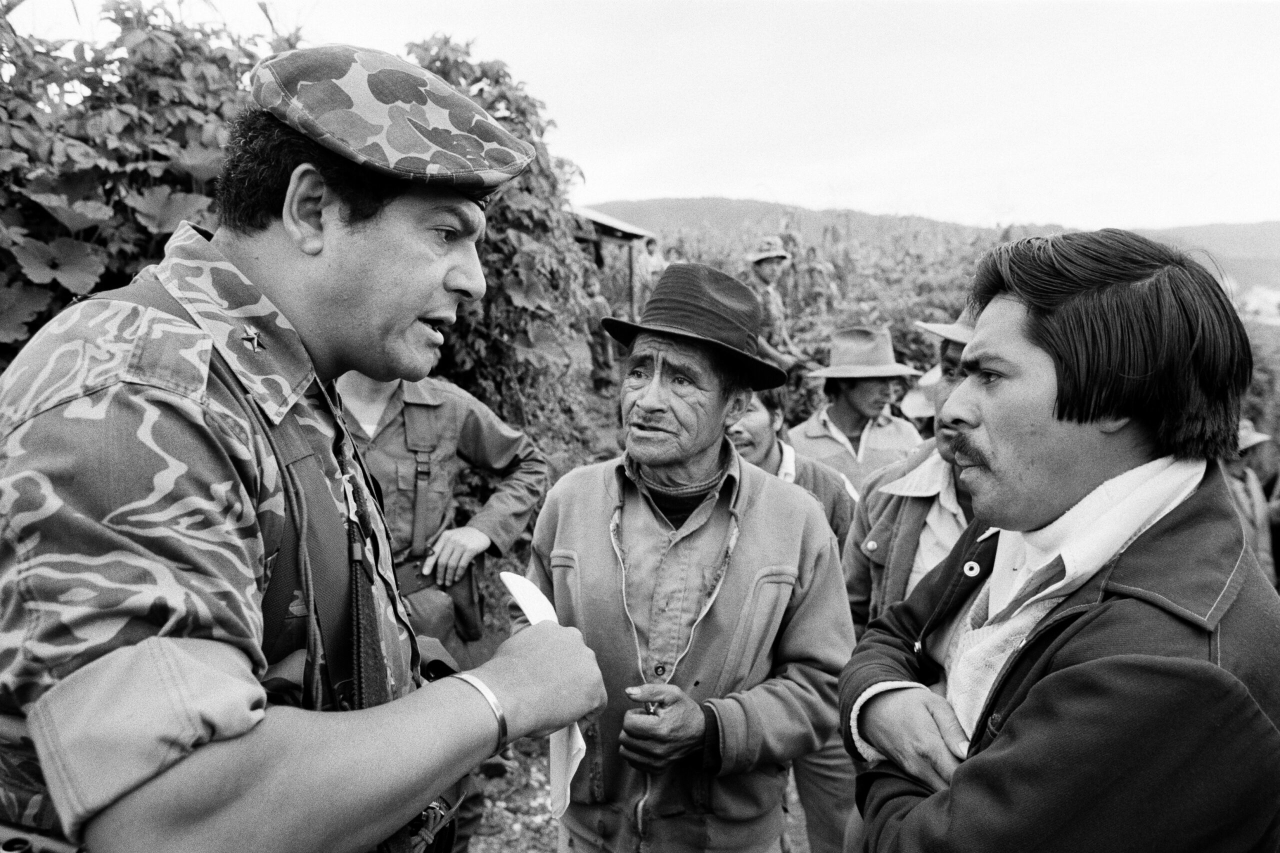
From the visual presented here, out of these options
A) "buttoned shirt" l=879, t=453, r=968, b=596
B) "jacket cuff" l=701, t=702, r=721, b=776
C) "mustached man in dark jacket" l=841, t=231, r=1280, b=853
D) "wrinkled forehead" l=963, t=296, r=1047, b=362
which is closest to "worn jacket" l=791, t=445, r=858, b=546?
"buttoned shirt" l=879, t=453, r=968, b=596

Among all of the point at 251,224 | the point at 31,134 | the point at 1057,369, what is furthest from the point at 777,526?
the point at 31,134

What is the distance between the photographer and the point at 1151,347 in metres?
1.54

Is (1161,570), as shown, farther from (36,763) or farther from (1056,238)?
(36,763)

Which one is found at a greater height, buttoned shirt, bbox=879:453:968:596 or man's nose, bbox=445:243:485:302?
man's nose, bbox=445:243:485:302

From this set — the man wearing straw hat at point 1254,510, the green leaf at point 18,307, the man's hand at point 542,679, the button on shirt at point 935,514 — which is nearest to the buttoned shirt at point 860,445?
the man wearing straw hat at point 1254,510

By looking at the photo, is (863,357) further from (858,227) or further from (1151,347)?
(858,227)

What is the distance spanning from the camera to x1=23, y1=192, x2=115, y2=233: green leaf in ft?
10.4

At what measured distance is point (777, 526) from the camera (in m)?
2.76

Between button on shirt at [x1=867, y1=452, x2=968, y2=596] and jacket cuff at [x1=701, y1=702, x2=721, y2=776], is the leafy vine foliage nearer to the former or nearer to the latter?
jacket cuff at [x1=701, y1=702, x2=721, y2=776]

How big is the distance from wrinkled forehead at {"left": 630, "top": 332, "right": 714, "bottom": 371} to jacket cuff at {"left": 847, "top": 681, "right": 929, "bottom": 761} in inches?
50.7

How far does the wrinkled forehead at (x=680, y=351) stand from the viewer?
2.89m

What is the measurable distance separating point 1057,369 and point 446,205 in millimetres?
1099

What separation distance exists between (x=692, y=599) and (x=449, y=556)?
Result: 152 cm

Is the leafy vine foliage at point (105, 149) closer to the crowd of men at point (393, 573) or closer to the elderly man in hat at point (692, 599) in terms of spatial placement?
the elderly man in hat at point (692, 599)
